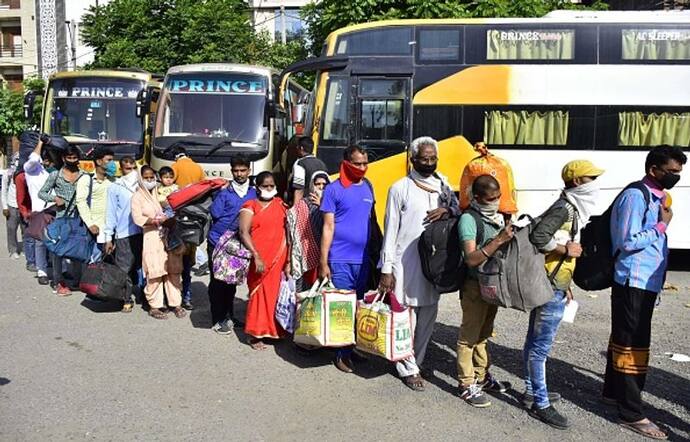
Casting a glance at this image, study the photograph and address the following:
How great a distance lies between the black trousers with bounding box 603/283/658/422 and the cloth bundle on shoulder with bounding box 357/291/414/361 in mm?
1452

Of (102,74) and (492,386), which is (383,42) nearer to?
(492,386)

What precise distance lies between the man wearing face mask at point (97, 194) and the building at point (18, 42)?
3996cm

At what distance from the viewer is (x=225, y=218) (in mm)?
6234

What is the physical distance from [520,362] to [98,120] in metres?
11.0

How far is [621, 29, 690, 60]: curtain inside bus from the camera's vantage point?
30.9 ft

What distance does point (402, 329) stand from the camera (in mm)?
4797

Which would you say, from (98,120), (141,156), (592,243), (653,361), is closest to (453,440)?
(592,243)

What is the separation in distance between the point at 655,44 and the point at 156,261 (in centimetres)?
766

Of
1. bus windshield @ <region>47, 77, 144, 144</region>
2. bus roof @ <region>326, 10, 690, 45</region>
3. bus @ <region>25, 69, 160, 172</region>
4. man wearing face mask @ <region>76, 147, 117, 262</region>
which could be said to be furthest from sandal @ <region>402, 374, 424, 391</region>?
bus windshield @ <region>47, 77, 144, 144</region>

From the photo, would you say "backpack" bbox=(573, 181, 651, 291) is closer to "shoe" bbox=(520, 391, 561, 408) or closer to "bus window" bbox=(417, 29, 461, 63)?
"shoe" bbox=(520, 391, 561, 408)

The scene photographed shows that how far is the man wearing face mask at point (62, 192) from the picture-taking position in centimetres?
766

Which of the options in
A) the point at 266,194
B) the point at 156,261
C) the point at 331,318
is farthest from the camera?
the point at 156,261

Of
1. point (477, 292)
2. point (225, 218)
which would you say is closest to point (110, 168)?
point (225, 218)

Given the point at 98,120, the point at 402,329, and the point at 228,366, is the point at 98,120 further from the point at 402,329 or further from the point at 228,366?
the point at 402,329
